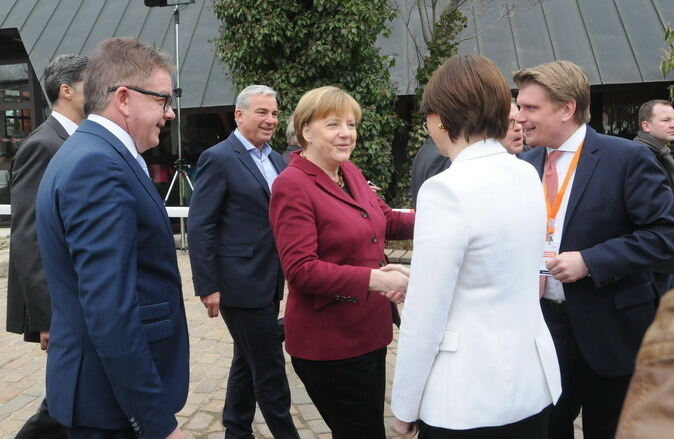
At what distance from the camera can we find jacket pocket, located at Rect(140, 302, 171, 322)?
2014 mm

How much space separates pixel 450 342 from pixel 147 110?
4.27ft

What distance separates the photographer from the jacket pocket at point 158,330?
2.03 m

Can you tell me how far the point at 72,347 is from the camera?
197cm

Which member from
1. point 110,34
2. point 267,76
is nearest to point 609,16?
point 267,76

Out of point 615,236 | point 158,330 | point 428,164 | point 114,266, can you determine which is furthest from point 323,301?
point 428,164

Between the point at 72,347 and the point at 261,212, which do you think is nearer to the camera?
the point at 72,347

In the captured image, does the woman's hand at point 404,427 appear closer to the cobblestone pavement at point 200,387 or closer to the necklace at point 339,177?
the necklace at point 339,177

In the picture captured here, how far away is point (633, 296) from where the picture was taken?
2.64 meters

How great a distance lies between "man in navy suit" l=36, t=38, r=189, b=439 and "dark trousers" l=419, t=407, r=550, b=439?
0.85 m

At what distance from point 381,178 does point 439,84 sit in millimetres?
8621

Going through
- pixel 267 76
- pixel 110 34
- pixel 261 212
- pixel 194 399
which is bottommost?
pixel 194 399

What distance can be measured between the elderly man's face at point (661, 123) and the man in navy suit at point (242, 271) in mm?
4100

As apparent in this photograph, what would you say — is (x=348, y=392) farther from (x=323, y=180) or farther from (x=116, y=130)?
(x=116, y=130)

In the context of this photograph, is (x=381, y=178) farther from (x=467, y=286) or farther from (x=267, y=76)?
(x=467, y=286)
